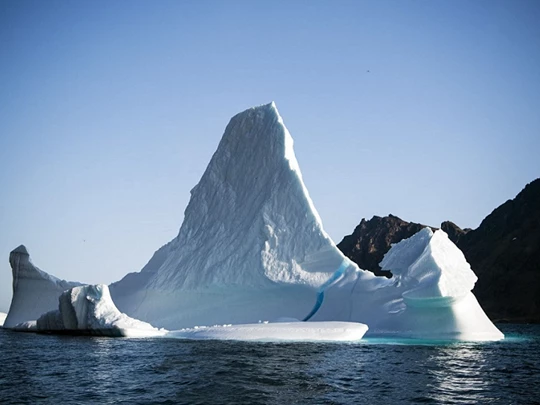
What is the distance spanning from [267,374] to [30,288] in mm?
21293

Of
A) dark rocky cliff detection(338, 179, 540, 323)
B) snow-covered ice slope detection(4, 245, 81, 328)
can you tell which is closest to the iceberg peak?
snow-covered ice slope detection(4, 245, 81, 328)

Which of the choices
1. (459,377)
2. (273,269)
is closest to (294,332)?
(273,269)

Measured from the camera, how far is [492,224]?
79062 millimetres

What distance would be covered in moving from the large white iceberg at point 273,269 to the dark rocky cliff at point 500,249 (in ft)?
164

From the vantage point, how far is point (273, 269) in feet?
73.5

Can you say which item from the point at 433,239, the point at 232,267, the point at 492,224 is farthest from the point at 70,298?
the point at 492,224

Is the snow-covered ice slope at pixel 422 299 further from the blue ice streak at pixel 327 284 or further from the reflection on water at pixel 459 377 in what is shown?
the reflection on water at pixel 459 377

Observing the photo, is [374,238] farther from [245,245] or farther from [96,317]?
[96,317]

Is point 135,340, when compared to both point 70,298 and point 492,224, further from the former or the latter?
point 492,224

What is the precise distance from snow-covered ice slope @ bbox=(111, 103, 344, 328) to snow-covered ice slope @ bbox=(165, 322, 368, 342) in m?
3.64

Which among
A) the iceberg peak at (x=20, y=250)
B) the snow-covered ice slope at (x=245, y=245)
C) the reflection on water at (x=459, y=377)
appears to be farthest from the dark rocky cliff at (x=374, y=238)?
the reflection on water at (x=459, y=377)

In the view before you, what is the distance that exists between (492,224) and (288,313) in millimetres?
64153

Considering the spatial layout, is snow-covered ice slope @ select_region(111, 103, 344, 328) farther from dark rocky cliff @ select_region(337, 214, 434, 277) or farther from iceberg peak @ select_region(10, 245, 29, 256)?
dark rocky cliff @ select_region(337, 214, 434, 277)

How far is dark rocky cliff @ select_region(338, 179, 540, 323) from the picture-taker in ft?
220
